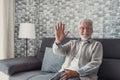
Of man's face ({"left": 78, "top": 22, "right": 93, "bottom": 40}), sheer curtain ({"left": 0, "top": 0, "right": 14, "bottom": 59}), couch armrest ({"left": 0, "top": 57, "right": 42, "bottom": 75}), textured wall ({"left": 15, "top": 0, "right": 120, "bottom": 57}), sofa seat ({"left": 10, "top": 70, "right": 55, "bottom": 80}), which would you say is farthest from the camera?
sheer curtain ({"left": 0, "top": 0, "right": 14, "bottom": 59})

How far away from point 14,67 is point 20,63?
5.4 inches

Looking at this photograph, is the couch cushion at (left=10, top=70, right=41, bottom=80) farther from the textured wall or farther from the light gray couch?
the textured wall

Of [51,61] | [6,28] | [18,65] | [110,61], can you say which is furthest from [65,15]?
[110,61]

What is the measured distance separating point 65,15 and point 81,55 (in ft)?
4.08

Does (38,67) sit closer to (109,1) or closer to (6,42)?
Answer: (6,42)

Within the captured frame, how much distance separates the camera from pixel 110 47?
286 centimetres

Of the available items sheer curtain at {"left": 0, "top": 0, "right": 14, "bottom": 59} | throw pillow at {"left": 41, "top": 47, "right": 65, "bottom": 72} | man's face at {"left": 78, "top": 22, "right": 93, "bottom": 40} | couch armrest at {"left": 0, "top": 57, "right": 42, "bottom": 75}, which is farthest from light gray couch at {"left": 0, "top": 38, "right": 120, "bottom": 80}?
sheer curtain at {"left": 0, "top": 0, "right": 14, "bottom": 59}

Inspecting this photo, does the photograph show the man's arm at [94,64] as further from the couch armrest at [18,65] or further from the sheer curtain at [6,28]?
the sheer curtain at [6,28]

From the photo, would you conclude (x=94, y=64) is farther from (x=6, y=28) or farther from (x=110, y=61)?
(x=6, y=28)

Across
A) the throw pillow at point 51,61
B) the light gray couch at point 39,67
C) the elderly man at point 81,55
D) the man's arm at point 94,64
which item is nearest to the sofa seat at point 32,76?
the light gray couch at point 39,67

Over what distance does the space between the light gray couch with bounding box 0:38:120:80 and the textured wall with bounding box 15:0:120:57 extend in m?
0.38

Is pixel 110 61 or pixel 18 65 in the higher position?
pixel 110 61

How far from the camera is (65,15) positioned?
12.2ft

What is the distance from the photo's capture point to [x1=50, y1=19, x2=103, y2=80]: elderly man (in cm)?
244
